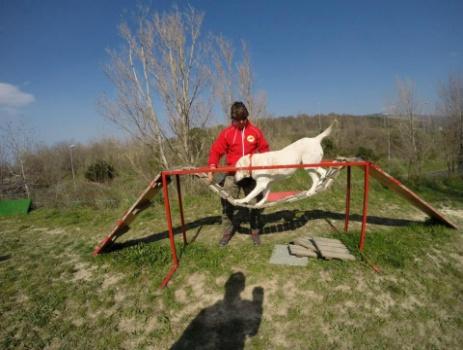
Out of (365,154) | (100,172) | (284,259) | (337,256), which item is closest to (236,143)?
(284,259)

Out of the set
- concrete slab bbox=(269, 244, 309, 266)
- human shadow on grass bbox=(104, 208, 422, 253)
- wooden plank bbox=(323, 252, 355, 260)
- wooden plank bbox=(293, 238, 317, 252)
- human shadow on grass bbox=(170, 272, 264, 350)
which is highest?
wooden plank bbox=(293, 238, 317, 252)

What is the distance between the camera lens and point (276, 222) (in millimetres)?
5504

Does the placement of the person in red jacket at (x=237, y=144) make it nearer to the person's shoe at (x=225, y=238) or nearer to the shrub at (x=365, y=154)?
the person's shoe at (x=225, y=238)

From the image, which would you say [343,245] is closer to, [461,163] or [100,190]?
[100,190]

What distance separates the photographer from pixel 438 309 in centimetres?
269

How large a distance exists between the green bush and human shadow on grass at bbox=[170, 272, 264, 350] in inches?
584

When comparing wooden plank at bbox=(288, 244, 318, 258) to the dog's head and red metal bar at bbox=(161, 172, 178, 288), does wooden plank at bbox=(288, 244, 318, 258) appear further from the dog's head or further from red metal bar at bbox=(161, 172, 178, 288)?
red metal bar at bbox=(161, 172, 178, 288)

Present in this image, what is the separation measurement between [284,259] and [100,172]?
1505cm

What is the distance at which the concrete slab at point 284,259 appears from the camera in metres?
3.62

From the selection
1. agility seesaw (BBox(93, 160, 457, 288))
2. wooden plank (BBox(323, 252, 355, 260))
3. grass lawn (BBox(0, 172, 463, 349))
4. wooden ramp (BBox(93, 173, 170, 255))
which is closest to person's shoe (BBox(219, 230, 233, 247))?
grass lawn (BBox(0, 172, 463, 349))

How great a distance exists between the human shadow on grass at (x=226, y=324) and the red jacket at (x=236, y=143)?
1.87 metres

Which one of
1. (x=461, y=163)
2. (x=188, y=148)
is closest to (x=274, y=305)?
(x=188, y=148)

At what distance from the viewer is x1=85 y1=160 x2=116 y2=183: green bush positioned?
612 inches

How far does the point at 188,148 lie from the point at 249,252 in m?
4.86
